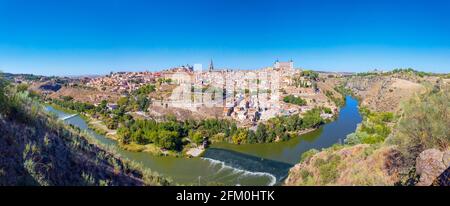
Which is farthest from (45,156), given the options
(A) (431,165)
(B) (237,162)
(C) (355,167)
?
(B) (237,162)

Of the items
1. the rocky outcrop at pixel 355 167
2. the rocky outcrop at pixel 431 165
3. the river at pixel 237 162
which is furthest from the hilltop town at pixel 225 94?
the rocky outcrop at pixel 431 165

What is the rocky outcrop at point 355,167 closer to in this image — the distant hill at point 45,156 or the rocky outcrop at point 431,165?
the rocky outcrop at point 431,165

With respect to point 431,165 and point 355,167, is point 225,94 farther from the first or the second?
point 431,165

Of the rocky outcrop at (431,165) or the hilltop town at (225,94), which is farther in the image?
the hilltop town at (225,94)

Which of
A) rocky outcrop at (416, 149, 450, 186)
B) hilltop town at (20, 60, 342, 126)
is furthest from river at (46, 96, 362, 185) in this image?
rocky outcrop at (416, 149, 450, 186)

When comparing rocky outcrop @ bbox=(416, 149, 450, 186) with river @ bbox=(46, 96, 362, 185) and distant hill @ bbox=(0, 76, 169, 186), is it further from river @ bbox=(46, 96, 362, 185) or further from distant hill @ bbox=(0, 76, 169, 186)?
river @ bbox=(46, 96, 362, 185)
